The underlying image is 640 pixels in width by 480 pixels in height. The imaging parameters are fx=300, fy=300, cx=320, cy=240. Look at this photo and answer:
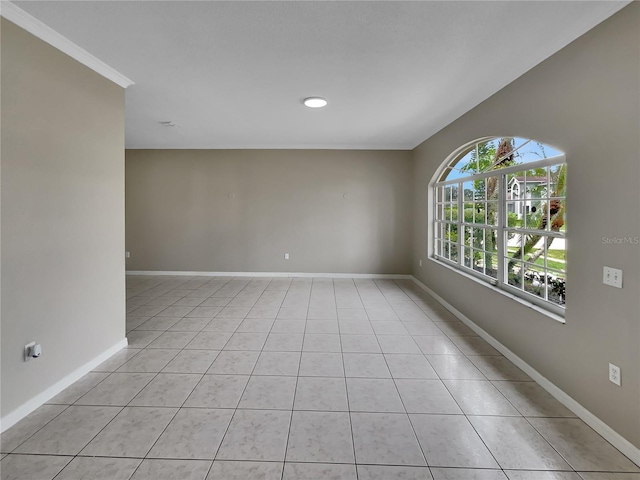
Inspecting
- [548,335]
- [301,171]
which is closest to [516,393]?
[548,335]

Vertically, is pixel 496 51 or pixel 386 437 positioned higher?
pixel 496 51

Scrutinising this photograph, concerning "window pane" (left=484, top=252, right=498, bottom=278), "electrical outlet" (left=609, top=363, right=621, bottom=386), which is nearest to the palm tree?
"window pane" (left=484, top=252, right=498, bottom=278)

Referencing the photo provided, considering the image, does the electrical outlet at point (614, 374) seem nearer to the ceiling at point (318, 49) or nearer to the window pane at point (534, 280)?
the window pane at point (534, 280)

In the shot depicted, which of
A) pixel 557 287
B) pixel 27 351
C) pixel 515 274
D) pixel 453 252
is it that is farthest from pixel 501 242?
pixel 27 351

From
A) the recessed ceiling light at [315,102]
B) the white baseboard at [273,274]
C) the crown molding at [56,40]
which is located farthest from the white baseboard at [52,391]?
the white baseboard at [273,274]

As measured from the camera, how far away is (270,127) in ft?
14.5

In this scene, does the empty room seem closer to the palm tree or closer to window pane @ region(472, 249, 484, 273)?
the palm tree

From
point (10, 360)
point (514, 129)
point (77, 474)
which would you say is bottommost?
point (77, 474)

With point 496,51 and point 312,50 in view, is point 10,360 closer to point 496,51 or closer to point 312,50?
point 312,50

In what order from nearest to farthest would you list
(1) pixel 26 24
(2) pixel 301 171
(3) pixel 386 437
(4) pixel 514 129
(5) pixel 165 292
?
(3) pixel 386 437 < (1) pixel 26 24 < (4) pixel 514 129 < (5) pixel 165 292 < (2) pixel 301 171

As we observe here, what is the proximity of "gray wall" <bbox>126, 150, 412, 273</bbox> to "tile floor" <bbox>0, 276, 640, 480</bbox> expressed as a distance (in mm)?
2646

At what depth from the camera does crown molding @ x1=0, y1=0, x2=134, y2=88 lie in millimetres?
1813

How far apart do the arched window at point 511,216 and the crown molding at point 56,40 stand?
364 cm

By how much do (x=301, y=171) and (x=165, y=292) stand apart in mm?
3231
